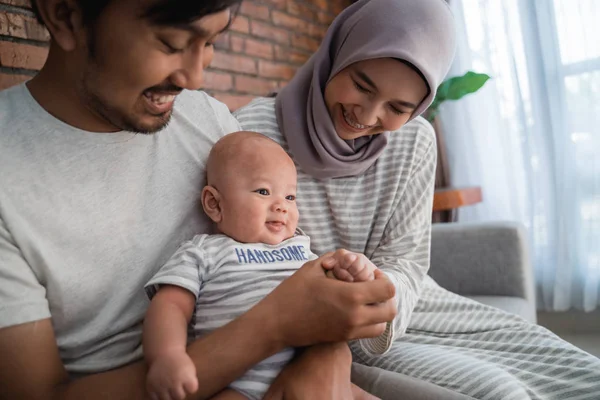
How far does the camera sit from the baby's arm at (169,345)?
722mm

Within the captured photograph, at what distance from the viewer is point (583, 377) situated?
3.65 feet

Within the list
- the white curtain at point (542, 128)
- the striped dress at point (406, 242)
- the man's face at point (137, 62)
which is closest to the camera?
the man's face at point (137, 62)

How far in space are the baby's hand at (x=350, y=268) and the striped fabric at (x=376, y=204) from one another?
46cm

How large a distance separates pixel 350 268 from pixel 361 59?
67cm

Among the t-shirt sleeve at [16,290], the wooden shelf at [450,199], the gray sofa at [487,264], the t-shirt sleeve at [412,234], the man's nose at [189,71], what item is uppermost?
the man's nose at [189,71]

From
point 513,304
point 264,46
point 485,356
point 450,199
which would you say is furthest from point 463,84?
point 485,356

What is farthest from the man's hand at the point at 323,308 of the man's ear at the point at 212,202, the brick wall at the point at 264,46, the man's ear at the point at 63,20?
the brick wall at the point at 264,46

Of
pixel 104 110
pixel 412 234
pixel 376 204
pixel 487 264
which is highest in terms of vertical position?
pixel 104 110

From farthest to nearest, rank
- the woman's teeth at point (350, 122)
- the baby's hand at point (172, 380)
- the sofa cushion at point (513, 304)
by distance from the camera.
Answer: the sofa cushion at point (513, 304), the woman's teeth at point (350, 122), the baby's hand at point (172, 380)

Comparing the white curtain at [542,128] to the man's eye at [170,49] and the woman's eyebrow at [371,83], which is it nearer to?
the woman's eyebrow at [371,83]

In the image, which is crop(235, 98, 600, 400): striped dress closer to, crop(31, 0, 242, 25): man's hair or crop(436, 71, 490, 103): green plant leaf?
crop(31, 0, 242, 25): man's hair

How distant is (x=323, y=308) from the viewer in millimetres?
903

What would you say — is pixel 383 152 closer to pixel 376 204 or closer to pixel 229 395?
pixel 376 204

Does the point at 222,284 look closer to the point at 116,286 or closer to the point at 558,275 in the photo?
the point at 116,286
